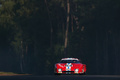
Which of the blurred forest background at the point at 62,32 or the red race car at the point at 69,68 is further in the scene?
the blurred forest background at the point at 62,32

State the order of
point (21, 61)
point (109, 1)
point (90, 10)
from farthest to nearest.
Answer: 1. point (21, 61)
2. point (90, 10)
3. point (109, 1)

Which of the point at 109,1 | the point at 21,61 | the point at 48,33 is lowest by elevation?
the point at 21,61

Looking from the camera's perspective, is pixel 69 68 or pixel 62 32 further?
pixel 62 32

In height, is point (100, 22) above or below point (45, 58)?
above

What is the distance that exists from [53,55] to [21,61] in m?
20.1

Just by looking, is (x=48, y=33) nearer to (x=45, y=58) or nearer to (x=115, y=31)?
(x=45, y=58)

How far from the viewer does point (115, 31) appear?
68.7 m

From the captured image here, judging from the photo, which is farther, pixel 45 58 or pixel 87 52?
pixel 45 58

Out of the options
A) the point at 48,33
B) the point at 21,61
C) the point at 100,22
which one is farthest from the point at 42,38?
the point at 100,22

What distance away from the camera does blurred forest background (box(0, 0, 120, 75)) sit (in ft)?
232

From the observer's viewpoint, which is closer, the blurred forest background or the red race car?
the red race car

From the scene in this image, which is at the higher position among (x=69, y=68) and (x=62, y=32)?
(x=62, y=32)

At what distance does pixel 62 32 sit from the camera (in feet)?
265

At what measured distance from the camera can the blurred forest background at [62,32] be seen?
70.6 meters
